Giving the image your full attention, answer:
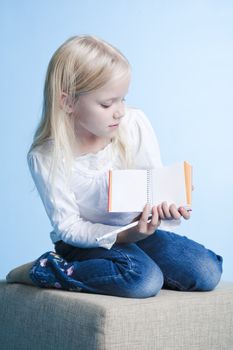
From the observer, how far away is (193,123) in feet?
Result: 10.8

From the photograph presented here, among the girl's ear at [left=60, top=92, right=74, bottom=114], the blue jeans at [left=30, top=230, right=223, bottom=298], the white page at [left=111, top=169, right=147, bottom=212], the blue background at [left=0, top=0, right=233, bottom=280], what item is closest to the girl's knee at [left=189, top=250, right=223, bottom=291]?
the blue jeans at [left=30, top=230, right=223, bottom=298]

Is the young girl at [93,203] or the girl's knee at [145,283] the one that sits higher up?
the young girl at [93,203]

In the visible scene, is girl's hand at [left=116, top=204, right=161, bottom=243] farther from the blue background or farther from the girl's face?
the blue background

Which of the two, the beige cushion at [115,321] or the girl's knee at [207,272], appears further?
the girl's knee at [207,272]

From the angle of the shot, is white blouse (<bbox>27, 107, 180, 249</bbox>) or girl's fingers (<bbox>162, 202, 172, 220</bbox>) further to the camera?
white blouse (<bbox>27, 107, 180, 249</bbox>)

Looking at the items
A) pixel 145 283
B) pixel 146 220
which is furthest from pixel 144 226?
pixel 145 283

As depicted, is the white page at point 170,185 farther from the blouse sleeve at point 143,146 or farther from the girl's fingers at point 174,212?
the blouse sleeve at point 143,146

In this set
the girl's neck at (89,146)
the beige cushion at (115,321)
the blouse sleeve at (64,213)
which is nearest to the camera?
the beige cushion at (115,321)

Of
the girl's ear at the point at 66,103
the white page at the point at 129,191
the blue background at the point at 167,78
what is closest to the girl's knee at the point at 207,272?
the white page at the point at 129,191

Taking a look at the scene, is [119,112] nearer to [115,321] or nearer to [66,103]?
[66,103]

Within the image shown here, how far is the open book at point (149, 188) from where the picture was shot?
4.97 feet

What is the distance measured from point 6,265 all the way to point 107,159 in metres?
1.17

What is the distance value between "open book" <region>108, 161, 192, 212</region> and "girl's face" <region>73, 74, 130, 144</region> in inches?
7.0

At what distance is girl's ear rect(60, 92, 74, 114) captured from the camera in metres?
1.70
